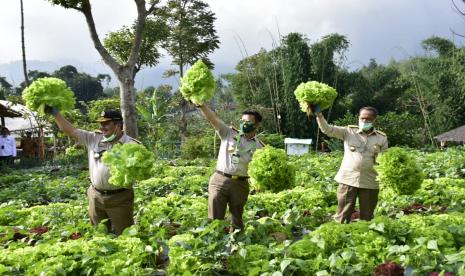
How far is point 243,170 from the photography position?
5195 mm

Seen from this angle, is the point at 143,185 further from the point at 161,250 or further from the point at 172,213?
the point at 161,250

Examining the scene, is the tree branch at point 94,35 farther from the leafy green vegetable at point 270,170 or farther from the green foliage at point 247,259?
the green foliage at point 247,259

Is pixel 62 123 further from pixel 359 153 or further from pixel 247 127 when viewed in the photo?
pixel 359 153

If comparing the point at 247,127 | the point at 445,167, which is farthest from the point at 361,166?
the point at 445,167

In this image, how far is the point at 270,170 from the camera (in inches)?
193

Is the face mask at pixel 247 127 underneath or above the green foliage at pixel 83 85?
underneath

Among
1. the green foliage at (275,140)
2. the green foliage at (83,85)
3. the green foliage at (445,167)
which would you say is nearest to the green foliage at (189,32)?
the green foliage at (275,140)

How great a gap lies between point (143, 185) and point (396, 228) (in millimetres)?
6313

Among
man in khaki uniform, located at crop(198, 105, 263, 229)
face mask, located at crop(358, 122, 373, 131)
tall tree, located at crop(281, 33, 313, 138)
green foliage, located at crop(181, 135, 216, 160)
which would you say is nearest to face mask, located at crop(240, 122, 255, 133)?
man in khaki uniform, located at crop(198, 105, 263, 229)

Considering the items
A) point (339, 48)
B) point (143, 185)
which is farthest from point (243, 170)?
point (339, 48)

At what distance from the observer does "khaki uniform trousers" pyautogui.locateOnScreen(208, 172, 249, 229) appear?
5129 millimetres

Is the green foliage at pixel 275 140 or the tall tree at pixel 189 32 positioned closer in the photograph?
the green foliage at pixel 275 140

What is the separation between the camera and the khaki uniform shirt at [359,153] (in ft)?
18.6

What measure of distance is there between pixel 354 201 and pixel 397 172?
0.67 meters
